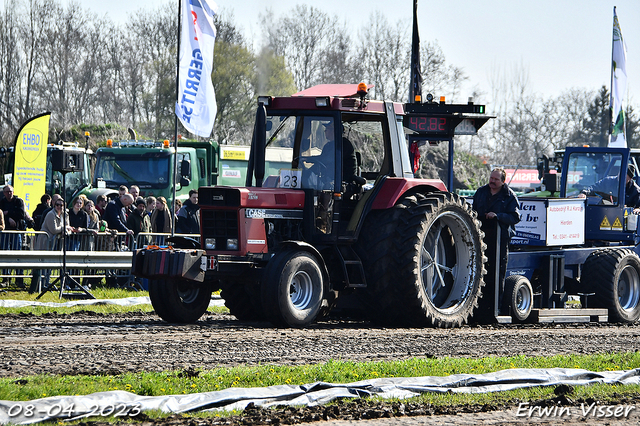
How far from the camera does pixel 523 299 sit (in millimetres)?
11656

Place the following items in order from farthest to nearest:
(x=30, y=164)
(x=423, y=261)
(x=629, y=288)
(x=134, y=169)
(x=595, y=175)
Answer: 1. (x=134, y=169)
2. (x=30, y=164)
3. (x=595, y=175)
4. (x=629, y=288)
5. (x=423, y=261)

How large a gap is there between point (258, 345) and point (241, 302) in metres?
2.69

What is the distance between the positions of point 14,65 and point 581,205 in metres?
39.8

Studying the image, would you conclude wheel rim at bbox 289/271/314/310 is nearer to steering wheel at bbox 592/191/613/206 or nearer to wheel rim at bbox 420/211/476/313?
wheel rim at bbox 420/211/476/313

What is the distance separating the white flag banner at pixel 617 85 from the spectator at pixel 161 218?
16.5 metres

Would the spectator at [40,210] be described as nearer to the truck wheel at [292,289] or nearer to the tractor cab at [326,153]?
the tractor cab at [326,153]

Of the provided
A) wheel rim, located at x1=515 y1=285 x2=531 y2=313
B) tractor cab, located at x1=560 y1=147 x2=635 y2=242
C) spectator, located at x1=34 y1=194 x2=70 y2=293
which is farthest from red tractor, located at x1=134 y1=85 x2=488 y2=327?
spectator, located at x1=34 y1=194 x2=70 y2=293

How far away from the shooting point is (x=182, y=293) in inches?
394

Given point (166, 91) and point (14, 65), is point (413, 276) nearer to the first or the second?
point (166, 91)

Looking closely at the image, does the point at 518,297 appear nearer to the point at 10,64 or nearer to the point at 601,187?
the point at 601,187

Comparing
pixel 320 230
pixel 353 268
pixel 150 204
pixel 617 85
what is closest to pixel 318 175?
pixel 320 230

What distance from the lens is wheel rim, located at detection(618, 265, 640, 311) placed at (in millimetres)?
13172

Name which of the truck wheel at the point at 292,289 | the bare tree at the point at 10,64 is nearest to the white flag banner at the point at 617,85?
the truck wheel at the point at 292,289

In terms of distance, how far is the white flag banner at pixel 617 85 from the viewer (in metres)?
27.8
